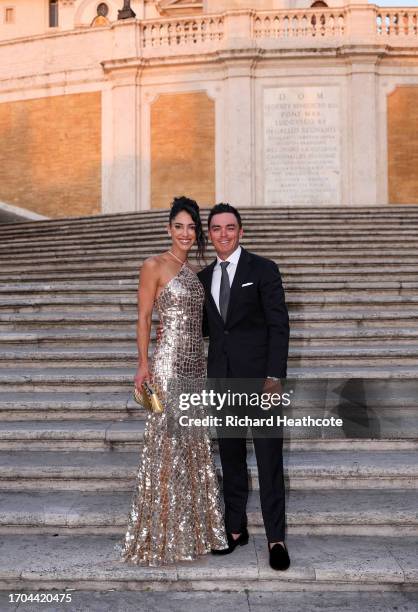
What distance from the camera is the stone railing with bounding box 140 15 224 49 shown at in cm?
1698

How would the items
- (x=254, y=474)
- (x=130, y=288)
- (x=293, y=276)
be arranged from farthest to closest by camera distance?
(x=293, y=276), (x=130, y=288), (x=254, y=474)

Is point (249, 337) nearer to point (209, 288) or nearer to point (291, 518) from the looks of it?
point (209, 288)

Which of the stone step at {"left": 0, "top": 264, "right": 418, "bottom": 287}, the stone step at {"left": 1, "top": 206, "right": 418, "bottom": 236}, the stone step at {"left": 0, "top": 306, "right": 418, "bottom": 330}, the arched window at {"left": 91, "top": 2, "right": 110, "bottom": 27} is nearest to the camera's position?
the stone step at {"left": 0, "top": 306, "right": 418, "bottom": 330}

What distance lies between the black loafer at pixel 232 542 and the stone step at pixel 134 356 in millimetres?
2629

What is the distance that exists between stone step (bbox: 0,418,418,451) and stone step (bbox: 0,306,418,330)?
2.04 m

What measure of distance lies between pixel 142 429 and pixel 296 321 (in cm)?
278

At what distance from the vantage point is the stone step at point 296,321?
22.3 ft

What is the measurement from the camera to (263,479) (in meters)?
3.13

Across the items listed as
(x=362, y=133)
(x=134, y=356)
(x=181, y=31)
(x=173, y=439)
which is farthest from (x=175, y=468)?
(x=181, y=31)

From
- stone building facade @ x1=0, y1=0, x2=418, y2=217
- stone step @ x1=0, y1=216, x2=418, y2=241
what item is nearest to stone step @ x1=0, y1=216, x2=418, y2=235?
stone step @ x1=0, y1=216, x2=418, y2=241

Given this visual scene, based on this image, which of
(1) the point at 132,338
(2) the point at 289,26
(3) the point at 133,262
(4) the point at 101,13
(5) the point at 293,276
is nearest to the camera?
(1) the point at 132,338

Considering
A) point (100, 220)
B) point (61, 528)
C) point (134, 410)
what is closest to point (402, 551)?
point (61, 528)

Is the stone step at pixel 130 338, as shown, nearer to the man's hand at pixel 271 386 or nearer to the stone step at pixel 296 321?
the stone step at pixel 296 321

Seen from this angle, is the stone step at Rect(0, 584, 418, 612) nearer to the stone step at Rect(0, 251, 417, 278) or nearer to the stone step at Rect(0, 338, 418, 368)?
the stone step at Rect(0, 338, 418, 368)
